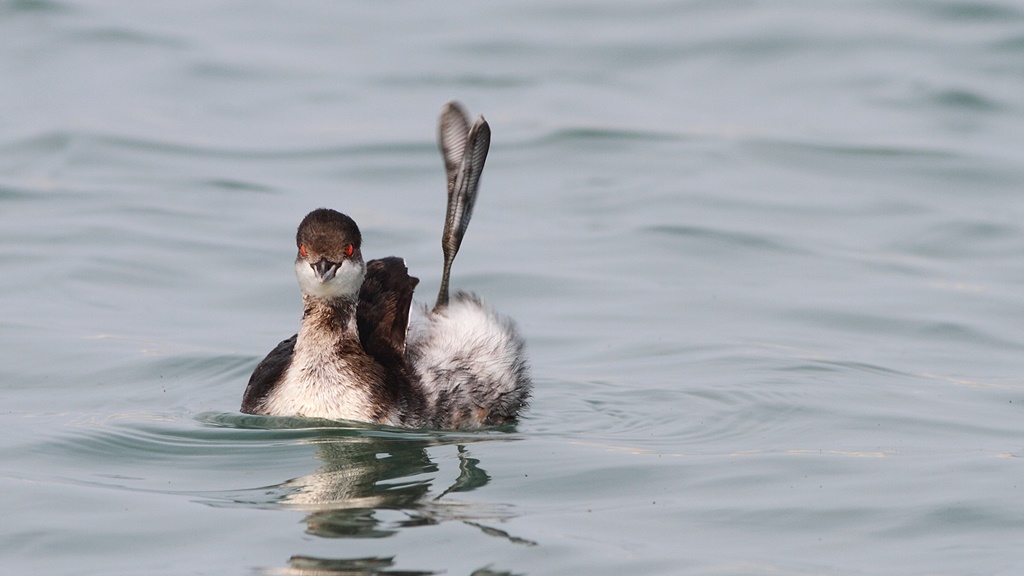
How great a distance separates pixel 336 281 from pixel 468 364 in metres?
0.90

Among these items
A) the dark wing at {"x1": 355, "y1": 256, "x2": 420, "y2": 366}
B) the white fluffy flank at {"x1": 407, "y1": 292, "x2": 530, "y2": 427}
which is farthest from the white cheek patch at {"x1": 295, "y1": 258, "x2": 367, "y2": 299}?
the white fluffy flank at {"x1": 407, "y1": 292, "x2": 530, "y2": 427}

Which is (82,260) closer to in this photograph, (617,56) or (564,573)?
(564,573)

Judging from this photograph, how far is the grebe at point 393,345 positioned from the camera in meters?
8.27

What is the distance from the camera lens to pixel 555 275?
13.0 metres

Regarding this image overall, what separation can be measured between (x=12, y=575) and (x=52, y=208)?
29.8ft

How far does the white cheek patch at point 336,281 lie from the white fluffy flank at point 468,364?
56 centimetres

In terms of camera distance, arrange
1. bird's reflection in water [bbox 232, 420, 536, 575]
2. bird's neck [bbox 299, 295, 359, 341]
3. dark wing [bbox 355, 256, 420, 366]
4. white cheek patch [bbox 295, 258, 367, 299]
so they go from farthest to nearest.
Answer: dark wing [bbox 355, 256, 420, 366], bird's neck [bbox 299, 295, 359, 341], white cheek patch [bbox 295, 258, 367, 299], bird's reflection in water [bbox 232, 420, 536, 575]

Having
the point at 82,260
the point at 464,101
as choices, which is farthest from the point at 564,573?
→ the point at 464,101

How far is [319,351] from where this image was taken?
837cm

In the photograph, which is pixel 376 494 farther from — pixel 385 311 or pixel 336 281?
pixel 385 311

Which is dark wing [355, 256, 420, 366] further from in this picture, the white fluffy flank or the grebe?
the white fluffy flank

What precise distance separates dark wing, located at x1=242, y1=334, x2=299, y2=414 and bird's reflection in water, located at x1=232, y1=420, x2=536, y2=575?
0.54 m

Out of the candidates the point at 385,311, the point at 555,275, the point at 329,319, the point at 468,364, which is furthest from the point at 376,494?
the point at 555,275

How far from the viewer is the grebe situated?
325 inches
